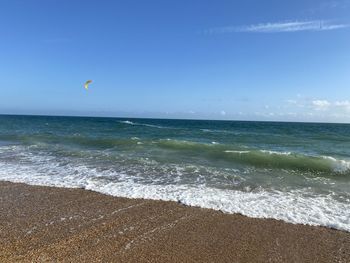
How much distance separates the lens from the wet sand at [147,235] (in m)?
5.26

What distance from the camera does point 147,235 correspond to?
19.8 ft

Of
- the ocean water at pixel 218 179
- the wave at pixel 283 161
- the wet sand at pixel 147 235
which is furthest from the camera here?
the wave at pixel 283 161

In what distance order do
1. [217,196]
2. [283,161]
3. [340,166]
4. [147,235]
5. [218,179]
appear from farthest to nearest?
1. [283,161]
2. [340,166]
3. [218,179]
4. [217,196]
5. [147,235]

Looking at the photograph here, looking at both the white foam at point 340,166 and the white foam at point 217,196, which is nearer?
the white foam at point 217,196

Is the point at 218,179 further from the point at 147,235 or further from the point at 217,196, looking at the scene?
the point at 147,235

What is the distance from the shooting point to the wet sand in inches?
207

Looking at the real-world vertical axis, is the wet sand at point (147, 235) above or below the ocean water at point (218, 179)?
below

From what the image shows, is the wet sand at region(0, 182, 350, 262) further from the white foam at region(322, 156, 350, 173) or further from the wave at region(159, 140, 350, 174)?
the white foam at region(322, 156, 350, 173)

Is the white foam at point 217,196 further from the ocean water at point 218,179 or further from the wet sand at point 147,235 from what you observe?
the wet sand at point 147,235

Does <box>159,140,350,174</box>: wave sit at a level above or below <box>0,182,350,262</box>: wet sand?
above

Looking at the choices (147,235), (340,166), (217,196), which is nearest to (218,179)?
(217,196)

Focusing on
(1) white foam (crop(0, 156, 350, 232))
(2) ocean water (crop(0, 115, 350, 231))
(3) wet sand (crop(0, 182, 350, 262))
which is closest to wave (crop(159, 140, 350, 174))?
(2) ocean water (crop(0, 115, 350, 231))

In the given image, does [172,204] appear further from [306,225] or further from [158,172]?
[158,172]

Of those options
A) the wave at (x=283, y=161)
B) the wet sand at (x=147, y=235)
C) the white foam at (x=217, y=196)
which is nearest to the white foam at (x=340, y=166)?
the wave at (x=283, y=161)
